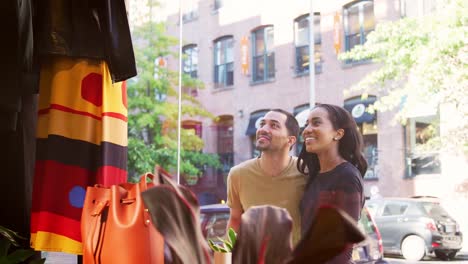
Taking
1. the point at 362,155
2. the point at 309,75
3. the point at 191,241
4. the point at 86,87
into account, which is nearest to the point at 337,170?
the point at 362,155

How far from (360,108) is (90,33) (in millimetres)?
1217

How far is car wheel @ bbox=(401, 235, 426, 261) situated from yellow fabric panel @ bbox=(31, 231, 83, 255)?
1342 millimetres

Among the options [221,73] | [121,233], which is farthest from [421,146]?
[121,233]

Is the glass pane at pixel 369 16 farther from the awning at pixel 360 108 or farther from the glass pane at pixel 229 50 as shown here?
the glass pane at pixel 229 50

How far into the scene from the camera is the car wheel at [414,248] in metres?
2.33

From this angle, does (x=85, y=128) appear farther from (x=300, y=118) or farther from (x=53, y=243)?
(x=300, y=118)

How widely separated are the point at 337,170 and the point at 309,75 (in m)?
0.72

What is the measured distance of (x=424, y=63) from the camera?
2.35 metres

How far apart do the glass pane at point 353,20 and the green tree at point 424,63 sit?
0.24 feet

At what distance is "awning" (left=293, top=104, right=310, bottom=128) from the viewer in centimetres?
214

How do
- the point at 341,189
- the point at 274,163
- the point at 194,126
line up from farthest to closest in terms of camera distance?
the point at 194,126, the point at 274,163, the point at 341,189

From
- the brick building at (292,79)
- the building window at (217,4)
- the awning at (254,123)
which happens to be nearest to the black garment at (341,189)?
the brick building at (292,79)

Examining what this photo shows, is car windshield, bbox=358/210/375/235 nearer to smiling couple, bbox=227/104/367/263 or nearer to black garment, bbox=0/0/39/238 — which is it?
smiling couple, bbox=227/104/367/263

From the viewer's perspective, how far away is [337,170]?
195 centimetres
